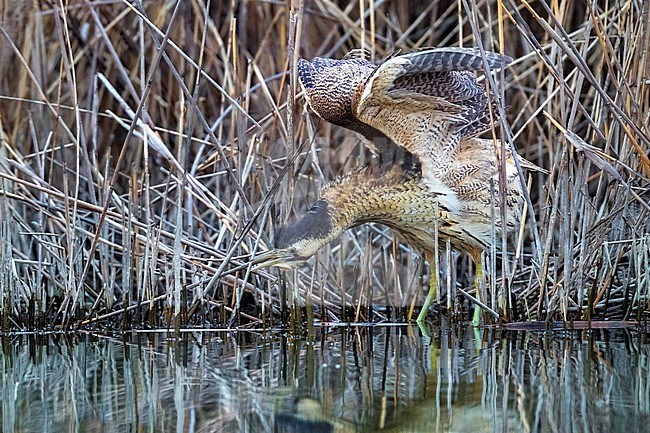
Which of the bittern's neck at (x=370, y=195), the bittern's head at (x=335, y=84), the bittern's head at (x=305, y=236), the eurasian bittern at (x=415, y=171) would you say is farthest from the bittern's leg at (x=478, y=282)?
the bittern's head at (x=335, y=84)

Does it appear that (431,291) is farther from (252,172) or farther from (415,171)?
(252,172)

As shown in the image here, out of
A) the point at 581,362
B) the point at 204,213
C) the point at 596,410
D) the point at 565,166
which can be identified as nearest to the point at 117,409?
the point at 596,410

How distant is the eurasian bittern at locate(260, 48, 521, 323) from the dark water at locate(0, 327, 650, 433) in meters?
0.53

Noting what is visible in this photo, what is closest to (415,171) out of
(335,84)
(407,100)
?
(407,100)

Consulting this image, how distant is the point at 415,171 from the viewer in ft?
16.4

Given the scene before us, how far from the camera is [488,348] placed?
13.7 ft

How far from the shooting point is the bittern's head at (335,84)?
476 cm

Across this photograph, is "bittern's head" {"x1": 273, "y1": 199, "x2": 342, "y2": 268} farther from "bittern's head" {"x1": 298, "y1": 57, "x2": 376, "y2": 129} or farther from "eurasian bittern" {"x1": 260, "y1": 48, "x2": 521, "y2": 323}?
"bittern's head" {"x1": 298, "y1": 57, "x2": 376, "y2": 129}

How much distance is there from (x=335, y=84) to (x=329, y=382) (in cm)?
173

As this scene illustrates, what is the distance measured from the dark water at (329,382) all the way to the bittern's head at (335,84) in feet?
3.61

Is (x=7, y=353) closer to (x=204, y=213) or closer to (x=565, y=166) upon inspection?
(x=204, y=213)

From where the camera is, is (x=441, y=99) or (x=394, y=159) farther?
(x=394, y=159)

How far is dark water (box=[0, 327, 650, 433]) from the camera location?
9.86ft

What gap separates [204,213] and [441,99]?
5.88ft
